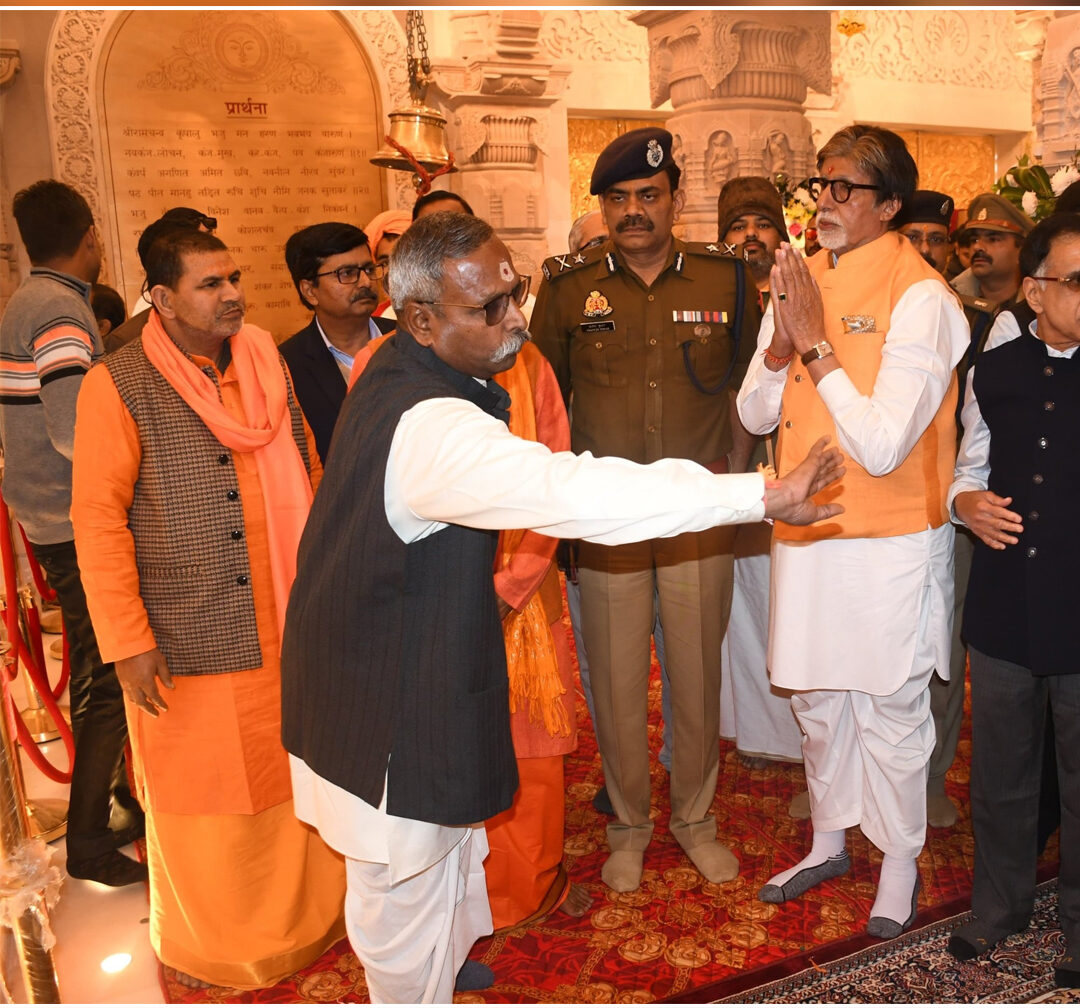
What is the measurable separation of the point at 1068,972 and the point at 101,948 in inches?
101

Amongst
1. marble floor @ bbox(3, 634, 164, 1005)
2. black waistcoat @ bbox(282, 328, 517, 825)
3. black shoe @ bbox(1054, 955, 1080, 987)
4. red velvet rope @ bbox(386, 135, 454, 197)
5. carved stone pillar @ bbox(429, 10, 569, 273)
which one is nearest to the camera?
black waistcoat @ bbox(282, 328, 517, 825)

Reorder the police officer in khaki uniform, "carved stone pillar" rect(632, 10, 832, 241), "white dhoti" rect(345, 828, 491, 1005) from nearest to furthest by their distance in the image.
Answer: "white dhoti" rect(345, 828, 491, 1005) → the police officer in khaki uniform → "carved stone pillar" rect(632, 10, 832, 241)

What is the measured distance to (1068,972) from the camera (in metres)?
2.50

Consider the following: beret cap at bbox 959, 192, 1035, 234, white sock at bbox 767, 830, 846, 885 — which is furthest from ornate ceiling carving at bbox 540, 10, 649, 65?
white sock at bbox 767, 830, 846, 885

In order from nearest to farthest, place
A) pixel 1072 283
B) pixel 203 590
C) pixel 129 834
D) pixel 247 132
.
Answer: pixel 1072 283, pixel 203 590, pixel 129 834, pixel 247 132

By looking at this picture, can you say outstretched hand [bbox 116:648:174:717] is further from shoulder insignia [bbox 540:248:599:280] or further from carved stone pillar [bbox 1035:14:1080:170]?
carved stone pillar [bbox 1035:14:1080:170]

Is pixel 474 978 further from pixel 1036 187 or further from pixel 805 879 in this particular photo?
pixel 1036 187

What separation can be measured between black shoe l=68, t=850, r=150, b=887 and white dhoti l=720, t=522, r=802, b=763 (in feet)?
6.85

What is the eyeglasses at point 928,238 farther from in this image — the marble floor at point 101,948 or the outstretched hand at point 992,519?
the marble floor at point 101,948

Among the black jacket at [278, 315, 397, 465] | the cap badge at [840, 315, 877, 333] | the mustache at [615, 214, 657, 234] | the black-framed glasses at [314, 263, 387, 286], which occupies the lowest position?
the black jacket at [278, 315, 397, 465]

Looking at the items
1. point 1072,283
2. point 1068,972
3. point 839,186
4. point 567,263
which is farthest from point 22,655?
point 1072,283

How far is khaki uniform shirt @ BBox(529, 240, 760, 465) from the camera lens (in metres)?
3.13

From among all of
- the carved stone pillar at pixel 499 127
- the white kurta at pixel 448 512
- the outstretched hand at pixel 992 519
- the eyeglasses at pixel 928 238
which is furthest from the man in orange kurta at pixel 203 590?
the carved stone pillar at pixel 499 127

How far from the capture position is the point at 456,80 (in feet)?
26.2
